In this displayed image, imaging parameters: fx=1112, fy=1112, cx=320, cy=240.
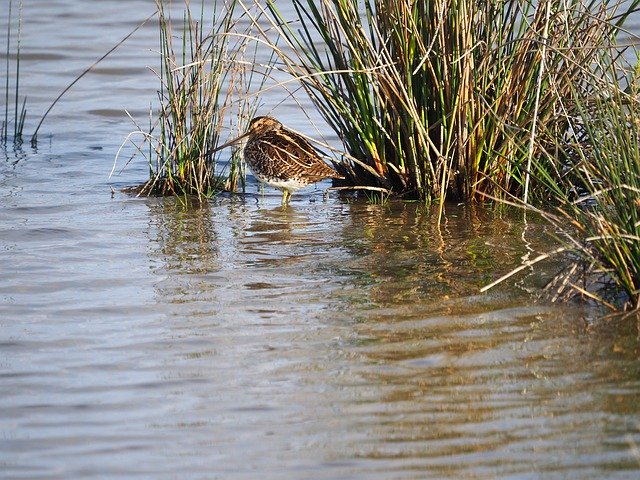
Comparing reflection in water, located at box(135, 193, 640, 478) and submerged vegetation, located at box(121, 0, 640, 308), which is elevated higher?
submerged vegetation, located at box(121, 0, 640, 308)

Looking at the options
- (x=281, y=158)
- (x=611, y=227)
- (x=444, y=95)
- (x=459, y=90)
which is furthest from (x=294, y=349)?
(x=281, y=158)

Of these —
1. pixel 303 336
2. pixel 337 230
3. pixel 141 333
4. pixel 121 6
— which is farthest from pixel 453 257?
pixel 121 6

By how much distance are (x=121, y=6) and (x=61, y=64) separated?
2.38 m

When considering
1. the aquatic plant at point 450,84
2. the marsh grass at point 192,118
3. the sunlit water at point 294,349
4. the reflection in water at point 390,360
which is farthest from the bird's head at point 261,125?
the reflection in water at point 390,360

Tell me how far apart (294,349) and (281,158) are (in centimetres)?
305

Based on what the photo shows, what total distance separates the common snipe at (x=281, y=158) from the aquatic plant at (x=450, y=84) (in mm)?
488

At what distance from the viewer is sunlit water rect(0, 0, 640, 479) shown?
11.0 feet

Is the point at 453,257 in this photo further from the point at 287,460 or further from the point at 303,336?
the point at 287,460

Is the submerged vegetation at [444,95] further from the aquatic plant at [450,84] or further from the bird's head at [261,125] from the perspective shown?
the bird's head at [261,125]

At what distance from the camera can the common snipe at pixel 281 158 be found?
712cm

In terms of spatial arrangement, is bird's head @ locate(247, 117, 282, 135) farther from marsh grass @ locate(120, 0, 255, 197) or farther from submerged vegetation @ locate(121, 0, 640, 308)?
submerged vegetation @ locate(121, 0, 640, 308)

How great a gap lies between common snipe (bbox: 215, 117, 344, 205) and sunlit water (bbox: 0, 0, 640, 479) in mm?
190

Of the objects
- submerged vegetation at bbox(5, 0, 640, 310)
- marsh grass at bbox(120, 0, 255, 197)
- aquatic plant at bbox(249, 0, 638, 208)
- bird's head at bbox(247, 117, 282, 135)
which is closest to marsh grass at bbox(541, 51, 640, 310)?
submerged vegetation at bbox(5, 0, 640, 310)

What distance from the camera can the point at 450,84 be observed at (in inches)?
247
